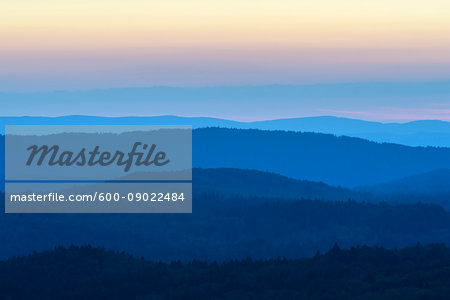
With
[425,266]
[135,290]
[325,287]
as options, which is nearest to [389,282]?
[325,287]

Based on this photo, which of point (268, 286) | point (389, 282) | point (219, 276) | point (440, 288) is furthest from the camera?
point (219, 276)

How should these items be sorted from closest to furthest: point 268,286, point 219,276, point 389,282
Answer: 1. point 389,282
2. point 268,286
3. point 219,276

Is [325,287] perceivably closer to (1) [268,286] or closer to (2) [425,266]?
(1) [268,286]

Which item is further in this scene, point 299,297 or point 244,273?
point 244,273

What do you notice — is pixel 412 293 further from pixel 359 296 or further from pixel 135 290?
pixel 135 290

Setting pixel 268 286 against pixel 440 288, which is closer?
pixel 440 288

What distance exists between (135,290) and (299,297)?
144ft

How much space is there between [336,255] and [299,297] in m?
30.0

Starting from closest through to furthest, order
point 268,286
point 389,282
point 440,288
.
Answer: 1. point 440,288
2. point 389,282
3. point 268,286

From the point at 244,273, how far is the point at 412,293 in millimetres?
53542

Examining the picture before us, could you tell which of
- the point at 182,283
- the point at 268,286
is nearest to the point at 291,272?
the point at 268,286

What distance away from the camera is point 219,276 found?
647 feet

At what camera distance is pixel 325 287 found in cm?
17550

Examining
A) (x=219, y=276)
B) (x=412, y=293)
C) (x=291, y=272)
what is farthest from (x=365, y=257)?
(x=412, y=293)
